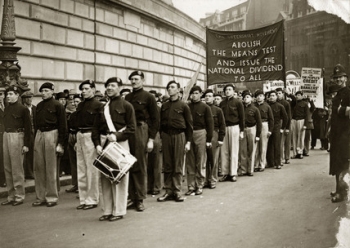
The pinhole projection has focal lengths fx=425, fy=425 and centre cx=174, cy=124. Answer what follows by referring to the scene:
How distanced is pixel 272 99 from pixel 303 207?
20.1ft

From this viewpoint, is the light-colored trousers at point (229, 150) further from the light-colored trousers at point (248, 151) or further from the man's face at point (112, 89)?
the man's face at point (112, 89)

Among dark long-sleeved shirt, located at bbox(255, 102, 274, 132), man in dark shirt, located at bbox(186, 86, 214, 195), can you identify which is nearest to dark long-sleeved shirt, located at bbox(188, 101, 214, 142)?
man in dark shirt, located at bbox(186, 86, 214, 195)

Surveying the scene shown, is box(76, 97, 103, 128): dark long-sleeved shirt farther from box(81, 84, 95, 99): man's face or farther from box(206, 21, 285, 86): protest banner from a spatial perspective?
box(206, 21, 285, 86): protest banner

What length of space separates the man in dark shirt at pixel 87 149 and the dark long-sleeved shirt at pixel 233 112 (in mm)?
3875

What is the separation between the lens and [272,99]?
12523 mm

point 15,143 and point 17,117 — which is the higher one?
point 17,117

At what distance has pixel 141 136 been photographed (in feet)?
23.7

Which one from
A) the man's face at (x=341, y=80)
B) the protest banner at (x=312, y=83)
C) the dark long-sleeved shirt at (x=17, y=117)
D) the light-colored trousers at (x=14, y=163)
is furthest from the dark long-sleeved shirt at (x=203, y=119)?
the protest banner at (x=312, y=83)

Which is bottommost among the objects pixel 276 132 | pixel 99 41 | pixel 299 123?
pixel 276 132

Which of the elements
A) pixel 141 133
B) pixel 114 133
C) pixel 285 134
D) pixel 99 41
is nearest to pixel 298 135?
pixel 285 134

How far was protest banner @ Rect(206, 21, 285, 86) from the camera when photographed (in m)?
11.6

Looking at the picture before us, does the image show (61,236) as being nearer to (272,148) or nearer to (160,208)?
(160,208)

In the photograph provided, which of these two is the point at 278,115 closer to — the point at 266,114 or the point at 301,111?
the point at 266,114

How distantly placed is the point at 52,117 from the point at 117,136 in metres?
1.72
